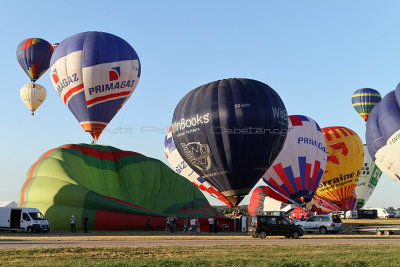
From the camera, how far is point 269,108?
1304 inches

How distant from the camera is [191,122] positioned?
109 ft

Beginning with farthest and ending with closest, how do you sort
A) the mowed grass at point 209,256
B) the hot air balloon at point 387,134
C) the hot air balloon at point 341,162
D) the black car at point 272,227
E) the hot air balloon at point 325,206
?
the hot air balloon at point 325,206, the hot air balloon at point 341,162, the hot air balloon at point 387,134, the black car at point 272,227, the mowed grass at point 209,256

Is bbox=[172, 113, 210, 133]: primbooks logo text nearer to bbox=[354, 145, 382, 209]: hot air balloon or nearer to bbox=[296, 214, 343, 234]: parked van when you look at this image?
bbox=[296, 214, 343, 234]: parked van

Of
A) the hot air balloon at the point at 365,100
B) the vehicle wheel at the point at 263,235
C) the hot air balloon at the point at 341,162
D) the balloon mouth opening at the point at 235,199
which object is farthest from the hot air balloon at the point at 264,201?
the vehicle wheel at the point at 263,235

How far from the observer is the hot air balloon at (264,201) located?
52.4 metres

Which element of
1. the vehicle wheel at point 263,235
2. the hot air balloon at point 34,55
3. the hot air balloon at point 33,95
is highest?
the hot air balloon at point 34,55

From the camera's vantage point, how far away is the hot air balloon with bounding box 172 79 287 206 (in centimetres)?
3225

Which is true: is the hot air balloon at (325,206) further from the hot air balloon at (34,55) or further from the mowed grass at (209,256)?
the mowed grass at (209,256)

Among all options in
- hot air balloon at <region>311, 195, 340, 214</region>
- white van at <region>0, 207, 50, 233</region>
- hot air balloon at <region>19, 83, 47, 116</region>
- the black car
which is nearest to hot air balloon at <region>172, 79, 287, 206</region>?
the black car

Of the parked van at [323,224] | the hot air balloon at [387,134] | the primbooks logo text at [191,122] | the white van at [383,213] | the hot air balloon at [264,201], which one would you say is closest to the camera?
the primbooks logo text at [191,122]

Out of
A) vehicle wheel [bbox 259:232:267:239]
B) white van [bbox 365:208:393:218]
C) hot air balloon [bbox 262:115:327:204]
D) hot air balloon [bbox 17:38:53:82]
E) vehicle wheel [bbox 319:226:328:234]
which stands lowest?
vehicle wheel [bbox 259:232:267:239]

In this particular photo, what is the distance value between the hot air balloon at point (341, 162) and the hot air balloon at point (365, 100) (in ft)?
38.5

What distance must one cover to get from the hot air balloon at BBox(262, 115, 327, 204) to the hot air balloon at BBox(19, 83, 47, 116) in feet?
100

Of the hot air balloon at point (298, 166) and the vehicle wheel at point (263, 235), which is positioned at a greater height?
the hot air balloon at point (298, 166)
